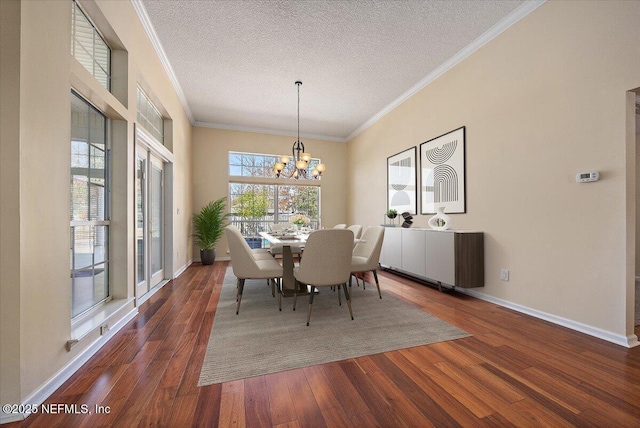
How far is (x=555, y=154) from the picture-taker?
2.50 meters

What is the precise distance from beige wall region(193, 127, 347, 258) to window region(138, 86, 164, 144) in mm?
1945

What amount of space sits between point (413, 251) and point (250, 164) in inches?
176

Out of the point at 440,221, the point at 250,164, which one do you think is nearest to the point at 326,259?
the point at 440,221

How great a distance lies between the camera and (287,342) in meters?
2.10

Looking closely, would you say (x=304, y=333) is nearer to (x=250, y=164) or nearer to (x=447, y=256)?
(x=447, y=256)

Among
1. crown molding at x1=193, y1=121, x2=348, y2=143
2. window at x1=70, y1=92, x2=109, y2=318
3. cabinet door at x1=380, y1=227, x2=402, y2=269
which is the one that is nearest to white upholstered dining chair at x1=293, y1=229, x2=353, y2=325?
window at x1=70, y1=92, x2=109, y2=318

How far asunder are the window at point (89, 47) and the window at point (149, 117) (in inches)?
29.2

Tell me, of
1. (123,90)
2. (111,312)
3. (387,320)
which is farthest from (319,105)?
(111,312)

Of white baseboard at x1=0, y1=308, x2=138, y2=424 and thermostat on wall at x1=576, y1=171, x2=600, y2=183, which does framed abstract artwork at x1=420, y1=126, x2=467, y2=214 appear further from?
white baseboard at x1=0, y1=308, x2=138, y2=424

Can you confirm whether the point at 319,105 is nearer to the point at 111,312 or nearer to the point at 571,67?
the point at 571,67

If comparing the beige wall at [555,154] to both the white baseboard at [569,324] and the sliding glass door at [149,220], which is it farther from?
the sliding glass door at [149,220]

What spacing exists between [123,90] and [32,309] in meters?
2.09

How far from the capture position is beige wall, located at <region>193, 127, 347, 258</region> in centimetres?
616

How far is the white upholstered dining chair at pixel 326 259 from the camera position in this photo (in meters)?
2.37
